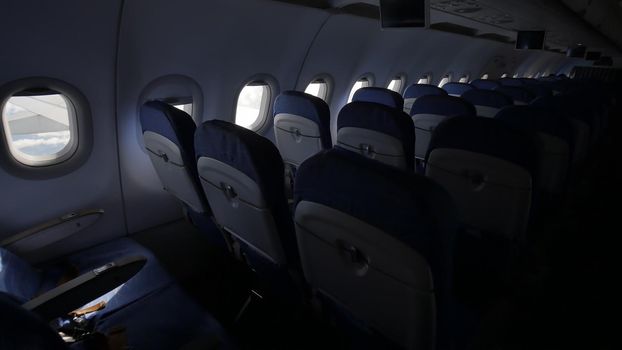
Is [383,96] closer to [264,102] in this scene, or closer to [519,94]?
[264,102]

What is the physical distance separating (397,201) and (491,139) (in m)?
1.19

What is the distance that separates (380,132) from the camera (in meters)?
2.67

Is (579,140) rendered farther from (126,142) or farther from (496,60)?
(496,60)

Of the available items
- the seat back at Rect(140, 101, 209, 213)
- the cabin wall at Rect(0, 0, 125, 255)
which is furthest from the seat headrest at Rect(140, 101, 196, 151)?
the cabin wall at Rect(0, 0, 125, 255)

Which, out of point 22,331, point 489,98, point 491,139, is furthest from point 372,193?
point 489,98

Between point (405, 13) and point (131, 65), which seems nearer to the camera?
point (131, 65)

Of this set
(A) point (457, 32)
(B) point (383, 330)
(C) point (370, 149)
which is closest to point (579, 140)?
(C) point (370, 149)

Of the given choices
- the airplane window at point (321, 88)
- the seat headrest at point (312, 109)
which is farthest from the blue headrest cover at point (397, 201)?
the airplane window at point (321, 88)

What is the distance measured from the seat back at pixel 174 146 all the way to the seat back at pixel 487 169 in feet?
5.15

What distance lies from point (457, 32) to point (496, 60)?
21.6ft

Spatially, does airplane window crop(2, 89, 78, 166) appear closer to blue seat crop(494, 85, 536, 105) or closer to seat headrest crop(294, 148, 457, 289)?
seat headrest crop(294, 148, 457, 289)

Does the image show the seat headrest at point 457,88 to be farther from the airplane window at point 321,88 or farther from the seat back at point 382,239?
the seat back at point 382,239

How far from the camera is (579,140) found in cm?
309

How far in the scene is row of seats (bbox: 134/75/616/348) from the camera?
107 cm
